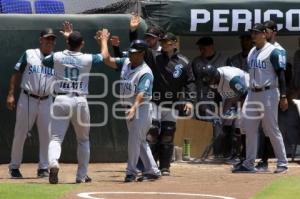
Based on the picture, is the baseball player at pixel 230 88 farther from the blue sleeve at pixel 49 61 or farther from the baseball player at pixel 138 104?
the blue sleeve at pixel 49 61

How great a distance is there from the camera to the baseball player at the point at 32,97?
11.1 meters

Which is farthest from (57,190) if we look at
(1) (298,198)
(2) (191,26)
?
(2) (191,26)

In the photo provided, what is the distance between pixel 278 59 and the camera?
11.0 meters

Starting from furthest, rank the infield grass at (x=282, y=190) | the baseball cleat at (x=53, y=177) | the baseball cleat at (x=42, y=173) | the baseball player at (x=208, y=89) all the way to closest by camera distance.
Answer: the baseball player at (x=208, y=89)
the baseball cleat at (x=42, y=173)
the baseball cleat at (x=53, y=177)
the infield grass at (x=282, y=190)

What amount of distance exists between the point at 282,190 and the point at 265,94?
6.66ft

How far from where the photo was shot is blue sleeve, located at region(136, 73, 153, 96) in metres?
10.2

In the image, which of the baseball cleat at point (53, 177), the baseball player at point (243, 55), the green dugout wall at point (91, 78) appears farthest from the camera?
the baseball player at point (243, 55)

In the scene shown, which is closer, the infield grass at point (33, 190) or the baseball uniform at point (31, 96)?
the infield grass at point (33, 190)

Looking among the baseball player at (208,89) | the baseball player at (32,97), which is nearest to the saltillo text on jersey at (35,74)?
the baseball player at (32,97)

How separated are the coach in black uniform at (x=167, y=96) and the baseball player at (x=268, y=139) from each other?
1.11m

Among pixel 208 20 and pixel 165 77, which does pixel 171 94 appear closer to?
pixel 165 77

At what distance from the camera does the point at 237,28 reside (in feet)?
43.3

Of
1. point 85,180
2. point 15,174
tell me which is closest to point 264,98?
point 85,180

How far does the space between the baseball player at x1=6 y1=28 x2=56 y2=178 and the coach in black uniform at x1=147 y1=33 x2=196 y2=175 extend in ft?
4.36
